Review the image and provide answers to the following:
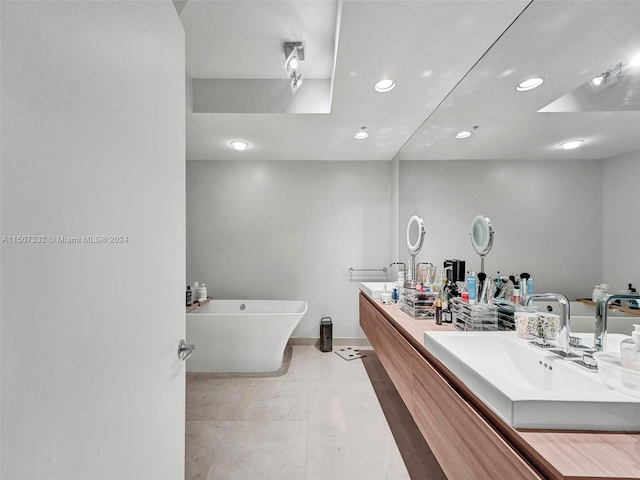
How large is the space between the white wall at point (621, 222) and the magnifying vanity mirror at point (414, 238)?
53.5 inches

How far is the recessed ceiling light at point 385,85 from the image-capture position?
1.90m

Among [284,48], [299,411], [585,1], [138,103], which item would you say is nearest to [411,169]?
[284,48]

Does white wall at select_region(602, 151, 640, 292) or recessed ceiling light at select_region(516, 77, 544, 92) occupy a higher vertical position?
recessed ceiling light at select_region(516, 77, 544, 92)

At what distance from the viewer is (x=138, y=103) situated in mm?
783

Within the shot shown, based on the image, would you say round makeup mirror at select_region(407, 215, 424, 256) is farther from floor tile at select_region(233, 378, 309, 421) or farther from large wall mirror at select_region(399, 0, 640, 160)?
floor tile at select_region(233, 378, 309, 421)

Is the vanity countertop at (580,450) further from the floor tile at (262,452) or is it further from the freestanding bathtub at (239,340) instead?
the freestanding bathtub at (239,340)

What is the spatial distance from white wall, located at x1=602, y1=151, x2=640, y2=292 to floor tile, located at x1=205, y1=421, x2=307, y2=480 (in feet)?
5.67

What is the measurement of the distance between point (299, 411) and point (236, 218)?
234 centimetres

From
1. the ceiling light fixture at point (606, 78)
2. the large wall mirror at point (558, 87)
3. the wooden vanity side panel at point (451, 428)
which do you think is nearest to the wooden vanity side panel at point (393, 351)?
the wooden vanity side panel at point (451, 428)

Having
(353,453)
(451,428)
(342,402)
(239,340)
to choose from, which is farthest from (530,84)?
(239,340)

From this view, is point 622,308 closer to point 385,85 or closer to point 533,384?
point 533,384

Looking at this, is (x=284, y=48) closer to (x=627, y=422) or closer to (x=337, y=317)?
(x=627, y=422)

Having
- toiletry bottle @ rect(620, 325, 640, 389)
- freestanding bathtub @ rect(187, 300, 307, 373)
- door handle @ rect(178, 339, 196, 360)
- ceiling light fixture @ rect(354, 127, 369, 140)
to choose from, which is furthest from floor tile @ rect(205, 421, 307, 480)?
ceiling light fixture @ rect(354, 127, 369, 140)

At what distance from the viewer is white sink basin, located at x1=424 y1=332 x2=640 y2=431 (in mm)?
756
